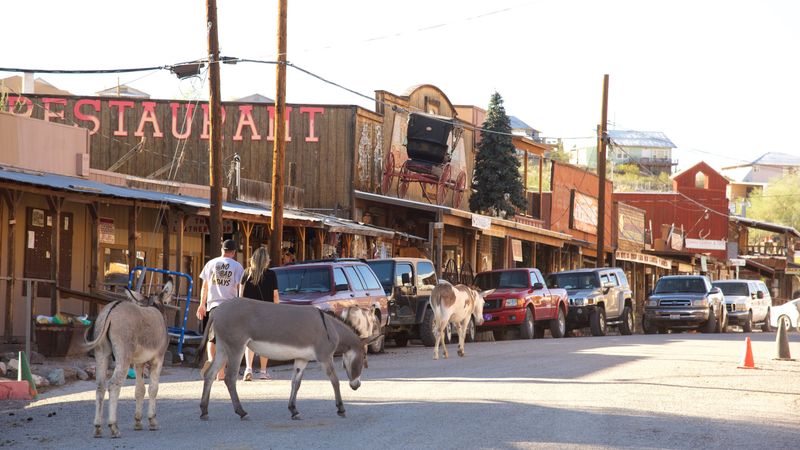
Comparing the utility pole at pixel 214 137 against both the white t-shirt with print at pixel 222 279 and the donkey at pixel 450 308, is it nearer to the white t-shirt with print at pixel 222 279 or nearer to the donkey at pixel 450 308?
the donkey at pixel 450 308

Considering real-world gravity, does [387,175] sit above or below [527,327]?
above

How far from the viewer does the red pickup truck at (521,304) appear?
32625 millimetres

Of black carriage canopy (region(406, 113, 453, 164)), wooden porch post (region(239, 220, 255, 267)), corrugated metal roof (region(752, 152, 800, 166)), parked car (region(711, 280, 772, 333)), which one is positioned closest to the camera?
wooden porch post (region(239, 220, 255, 267))

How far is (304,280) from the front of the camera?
920 inches

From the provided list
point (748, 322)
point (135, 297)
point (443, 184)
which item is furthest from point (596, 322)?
point (135, 297)

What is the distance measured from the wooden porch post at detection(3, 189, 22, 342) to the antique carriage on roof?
20161 mm

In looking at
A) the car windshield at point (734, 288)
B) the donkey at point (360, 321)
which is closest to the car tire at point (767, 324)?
the car windshield at point (734, 288)

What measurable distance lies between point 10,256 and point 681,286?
2431 centimetres

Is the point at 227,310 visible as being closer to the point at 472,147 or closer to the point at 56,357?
the point at 56,357

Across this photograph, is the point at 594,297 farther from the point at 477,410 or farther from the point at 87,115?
the point at 477,410

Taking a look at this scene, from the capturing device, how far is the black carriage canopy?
43719 mm

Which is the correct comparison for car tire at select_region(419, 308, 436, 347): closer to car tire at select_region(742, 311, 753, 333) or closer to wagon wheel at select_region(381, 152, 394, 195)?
wagon wheel at select_region(381, 152, 394, 195)

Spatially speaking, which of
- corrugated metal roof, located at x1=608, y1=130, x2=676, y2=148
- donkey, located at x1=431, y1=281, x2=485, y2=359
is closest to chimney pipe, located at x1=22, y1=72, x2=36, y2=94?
donkey, located at x1=431, y1=281, x2=485, y2=359

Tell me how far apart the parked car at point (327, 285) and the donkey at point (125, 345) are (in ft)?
32.2
